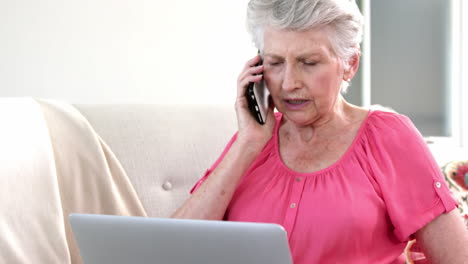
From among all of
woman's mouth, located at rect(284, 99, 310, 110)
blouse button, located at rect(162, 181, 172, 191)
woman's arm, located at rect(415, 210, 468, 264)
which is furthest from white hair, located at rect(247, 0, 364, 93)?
blouse button, located at rect(162, 181, 172, 191)

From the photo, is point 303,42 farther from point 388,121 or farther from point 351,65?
point 388,121

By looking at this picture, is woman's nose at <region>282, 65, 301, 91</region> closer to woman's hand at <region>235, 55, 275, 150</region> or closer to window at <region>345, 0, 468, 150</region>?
woman's hand at <region>235, 55, 275, 150</region>

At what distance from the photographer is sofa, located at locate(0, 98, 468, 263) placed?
5.31 feet

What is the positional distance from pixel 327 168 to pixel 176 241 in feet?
2.01

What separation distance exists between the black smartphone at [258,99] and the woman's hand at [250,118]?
1 centimetres

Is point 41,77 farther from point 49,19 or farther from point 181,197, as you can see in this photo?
point 181,197

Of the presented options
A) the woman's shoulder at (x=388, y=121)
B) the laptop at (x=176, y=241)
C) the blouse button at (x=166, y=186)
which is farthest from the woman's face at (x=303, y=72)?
the laptop at (x=176, y=241)

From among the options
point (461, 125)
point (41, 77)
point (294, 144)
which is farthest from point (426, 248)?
point (461, 125)

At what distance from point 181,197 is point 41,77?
3.38ft

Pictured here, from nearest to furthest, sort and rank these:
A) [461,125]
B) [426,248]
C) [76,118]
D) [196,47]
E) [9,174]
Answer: [426,248]
[9,174]
[76,118]
[196,47]
[461,125]

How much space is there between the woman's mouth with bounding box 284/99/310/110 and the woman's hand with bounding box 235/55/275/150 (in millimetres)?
112

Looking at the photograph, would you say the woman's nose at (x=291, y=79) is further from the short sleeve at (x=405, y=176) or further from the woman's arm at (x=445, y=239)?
the woman's arm at (x=445, y=239)

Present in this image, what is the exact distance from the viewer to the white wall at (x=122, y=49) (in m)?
2.52

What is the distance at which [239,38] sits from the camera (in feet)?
11.2
